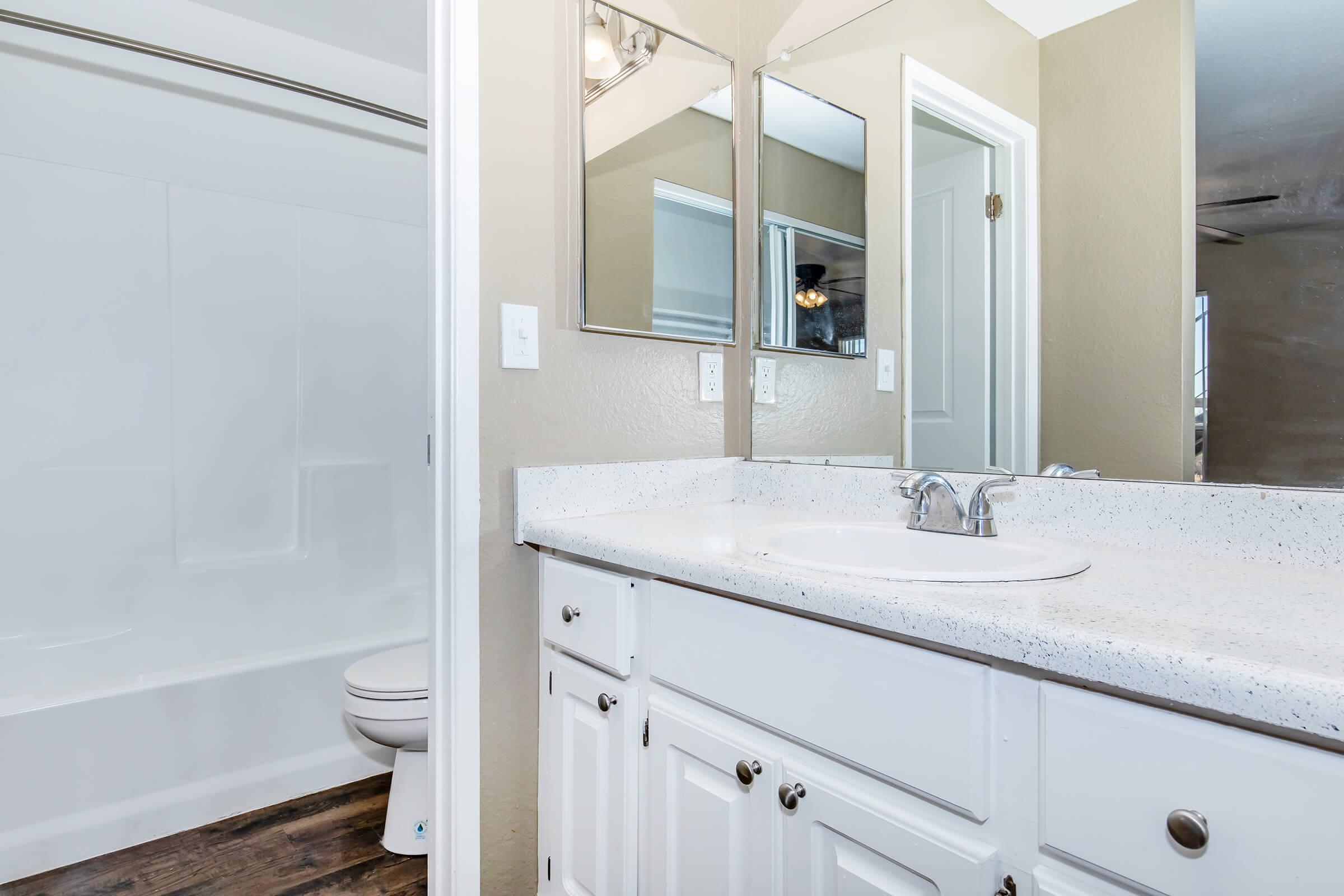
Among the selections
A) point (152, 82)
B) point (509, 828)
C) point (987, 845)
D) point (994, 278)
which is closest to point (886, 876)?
point (987, 845)

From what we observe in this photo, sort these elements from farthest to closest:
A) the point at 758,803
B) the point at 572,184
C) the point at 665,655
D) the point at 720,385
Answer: the point at 720,385, the point at 572,184, the point at 665,655, the point at 758,803

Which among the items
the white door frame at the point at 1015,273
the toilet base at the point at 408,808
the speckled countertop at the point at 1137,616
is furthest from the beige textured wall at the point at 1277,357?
the toilet base at the point at 408,808

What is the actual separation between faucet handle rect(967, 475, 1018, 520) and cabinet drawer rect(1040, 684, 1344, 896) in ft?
1.66

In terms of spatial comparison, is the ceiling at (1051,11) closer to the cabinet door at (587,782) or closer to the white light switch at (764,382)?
the white light switch at (764,382)

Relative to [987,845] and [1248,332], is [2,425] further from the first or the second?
[1248,332]

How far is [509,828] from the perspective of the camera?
4.17ft

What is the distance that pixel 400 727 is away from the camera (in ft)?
5.20

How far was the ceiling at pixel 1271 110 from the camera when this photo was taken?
86 centimetres

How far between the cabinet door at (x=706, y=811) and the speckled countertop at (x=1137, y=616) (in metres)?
0.20

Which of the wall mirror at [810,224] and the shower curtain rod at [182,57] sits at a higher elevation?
the shower curtain rod at [182,57]

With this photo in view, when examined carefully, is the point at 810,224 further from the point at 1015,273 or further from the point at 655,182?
the point at 1015,273

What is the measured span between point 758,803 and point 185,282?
2248mm

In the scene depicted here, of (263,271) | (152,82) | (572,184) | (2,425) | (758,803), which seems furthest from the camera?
(263,271)

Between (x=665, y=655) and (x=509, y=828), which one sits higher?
(x=665, y=655)
